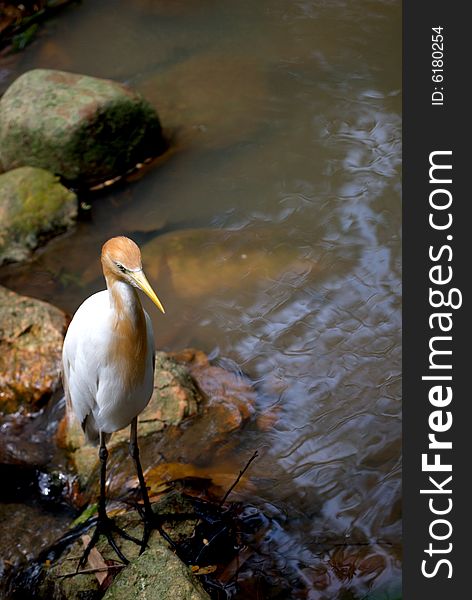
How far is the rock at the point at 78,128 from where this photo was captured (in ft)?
20.7

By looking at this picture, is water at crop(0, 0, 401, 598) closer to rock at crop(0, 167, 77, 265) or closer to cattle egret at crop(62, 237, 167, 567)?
rock at crop(0, 167, 77, 265)

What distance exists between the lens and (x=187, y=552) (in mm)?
3410

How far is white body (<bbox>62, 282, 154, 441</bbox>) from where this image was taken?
308 cm

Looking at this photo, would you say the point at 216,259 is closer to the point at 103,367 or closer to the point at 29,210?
the point at 29,210

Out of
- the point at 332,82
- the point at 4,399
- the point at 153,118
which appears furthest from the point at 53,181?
the point at 332,82

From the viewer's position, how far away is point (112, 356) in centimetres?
314

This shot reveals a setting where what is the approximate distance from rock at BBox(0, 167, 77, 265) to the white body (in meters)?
2.73

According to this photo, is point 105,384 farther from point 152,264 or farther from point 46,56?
point 46,56

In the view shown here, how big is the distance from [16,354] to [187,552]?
6.31ft

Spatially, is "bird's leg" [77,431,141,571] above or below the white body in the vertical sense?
below

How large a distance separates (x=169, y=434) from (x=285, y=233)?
77.6 inches

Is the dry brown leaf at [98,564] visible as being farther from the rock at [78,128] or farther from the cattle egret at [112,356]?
the rock at [78,128]

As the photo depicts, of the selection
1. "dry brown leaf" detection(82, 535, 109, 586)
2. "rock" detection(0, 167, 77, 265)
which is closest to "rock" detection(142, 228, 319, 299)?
"rock" detection(0, 167, 77, 265)

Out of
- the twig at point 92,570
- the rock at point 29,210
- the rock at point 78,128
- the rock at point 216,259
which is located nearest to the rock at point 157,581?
the twig at point 92,570
